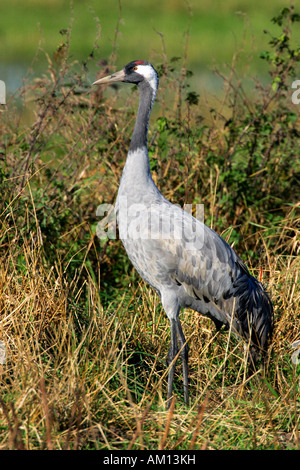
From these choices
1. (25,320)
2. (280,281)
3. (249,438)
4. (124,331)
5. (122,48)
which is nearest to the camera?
(249,438)

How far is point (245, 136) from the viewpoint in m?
4.94

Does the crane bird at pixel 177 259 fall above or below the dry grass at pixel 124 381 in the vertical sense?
above

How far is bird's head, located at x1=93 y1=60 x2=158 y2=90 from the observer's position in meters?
3.59

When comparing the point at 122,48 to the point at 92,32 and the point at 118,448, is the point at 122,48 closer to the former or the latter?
the point at 92,32

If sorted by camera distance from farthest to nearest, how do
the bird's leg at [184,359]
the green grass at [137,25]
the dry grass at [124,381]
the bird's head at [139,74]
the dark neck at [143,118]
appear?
the green grass at [137,25] → the bird's head at [139,74] → the dark neck at [143,118] → the bird's leg at [184,359] → the dry grass at [124,381]

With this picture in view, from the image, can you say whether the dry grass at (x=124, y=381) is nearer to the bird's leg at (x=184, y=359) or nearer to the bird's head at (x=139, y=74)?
the bird's leg at (x=184, y=359)

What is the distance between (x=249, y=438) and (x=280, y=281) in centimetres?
135

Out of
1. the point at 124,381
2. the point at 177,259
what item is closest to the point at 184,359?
the point at 177,259

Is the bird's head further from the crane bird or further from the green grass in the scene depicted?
the green grass

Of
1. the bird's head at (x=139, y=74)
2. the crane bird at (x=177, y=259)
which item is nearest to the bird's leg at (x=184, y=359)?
the crane bird at (x=177, y=259)

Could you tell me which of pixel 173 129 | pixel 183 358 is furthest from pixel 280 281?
pixel 173 129

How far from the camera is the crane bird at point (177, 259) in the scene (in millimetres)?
3328

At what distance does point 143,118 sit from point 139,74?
0.84 feet

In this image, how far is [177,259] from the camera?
3.37m
